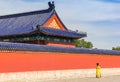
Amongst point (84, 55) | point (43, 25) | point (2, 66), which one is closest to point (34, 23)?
point (43, 25)

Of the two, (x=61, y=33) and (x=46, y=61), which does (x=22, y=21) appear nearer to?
(x=61, y=33)

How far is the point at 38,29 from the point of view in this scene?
27.8 meters

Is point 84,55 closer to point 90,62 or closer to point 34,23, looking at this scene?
point 90,62

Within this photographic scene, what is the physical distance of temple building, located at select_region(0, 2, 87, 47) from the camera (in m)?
28.5

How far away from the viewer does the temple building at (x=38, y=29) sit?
28.5 m

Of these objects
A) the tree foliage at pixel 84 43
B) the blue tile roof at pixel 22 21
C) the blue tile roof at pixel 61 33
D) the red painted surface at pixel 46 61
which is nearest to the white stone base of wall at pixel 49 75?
the red painted surface at pixel 46 61

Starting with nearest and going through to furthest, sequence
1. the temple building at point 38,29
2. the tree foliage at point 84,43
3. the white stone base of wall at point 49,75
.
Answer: the white stone base of wall at point 49,75, the temple building at point 38,29, the tree foliage at point 84,43

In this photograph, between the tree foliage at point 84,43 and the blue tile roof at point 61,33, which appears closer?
the blue tile roof at point 61,33

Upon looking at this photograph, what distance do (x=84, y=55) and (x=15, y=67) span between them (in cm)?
885

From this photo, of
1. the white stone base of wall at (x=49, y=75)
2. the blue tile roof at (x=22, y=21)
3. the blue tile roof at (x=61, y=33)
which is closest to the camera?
the white stone base of wall at (x=49, y=75)

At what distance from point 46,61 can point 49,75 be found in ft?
3.44

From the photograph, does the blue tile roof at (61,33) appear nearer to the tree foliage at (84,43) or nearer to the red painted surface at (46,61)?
the red painted surface at (46,61)

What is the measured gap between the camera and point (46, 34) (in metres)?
28.6

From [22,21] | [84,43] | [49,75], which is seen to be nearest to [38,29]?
[22,21]
